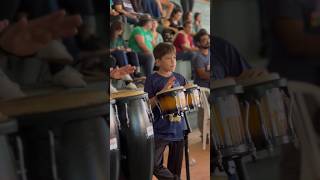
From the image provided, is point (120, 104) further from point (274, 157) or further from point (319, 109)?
point (319, 109)

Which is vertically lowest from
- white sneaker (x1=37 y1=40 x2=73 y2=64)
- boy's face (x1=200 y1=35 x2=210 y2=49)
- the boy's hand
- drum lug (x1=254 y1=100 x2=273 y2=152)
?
drum lug (x1=254 y1=100 x2=273 y2=152)

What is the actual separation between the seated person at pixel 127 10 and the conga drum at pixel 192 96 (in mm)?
308

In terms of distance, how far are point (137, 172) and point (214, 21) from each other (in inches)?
24.1

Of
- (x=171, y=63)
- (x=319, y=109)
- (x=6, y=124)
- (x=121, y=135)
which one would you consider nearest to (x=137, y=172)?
(x=121, y=135)

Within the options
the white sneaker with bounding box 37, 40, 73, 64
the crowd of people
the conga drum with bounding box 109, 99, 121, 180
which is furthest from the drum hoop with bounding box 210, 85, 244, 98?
the white sneaker with bounding box 37, 40, 73, 64

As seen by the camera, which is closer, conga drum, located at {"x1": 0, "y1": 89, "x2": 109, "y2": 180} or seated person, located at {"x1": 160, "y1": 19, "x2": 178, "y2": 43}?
conga drum, located at {"x1": 0, "y1": 89, "x2": 109, "y2": 180}

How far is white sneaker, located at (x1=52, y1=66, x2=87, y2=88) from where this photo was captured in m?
1.28

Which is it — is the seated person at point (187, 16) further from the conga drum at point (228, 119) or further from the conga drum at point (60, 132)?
the conga drum at point (60, 132)

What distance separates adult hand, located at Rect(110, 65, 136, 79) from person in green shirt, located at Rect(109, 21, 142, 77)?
1 cm

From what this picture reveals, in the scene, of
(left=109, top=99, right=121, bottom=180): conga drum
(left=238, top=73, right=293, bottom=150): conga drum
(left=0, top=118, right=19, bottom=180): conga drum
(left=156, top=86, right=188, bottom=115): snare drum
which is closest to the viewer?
(left=0, top=118, right=19, bottom=180): conga drum

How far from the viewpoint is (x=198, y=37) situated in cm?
156

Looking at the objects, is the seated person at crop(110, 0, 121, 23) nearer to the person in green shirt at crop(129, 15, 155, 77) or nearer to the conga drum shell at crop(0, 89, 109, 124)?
the person in green shirt at crop(129, 15, 155, 77)

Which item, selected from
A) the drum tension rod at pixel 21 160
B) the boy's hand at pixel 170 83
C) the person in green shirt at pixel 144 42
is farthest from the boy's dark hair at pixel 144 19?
the drum tension rod at pixel 21 160

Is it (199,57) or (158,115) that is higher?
(199,57)
